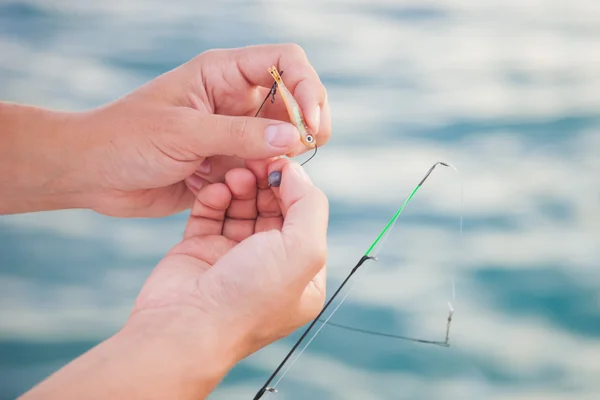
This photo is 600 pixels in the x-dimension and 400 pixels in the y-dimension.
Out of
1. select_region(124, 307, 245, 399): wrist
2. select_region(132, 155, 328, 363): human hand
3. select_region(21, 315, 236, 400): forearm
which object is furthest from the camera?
select_region(132, 155, 328, 363): human hand

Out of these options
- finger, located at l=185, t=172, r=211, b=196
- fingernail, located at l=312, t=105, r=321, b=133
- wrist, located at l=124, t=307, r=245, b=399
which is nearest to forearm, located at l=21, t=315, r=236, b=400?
wrist, located at l=124, t=307, r=245, b=399

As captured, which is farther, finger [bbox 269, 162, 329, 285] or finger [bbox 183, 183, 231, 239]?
finger [bbox 183, 183, 231, 239]

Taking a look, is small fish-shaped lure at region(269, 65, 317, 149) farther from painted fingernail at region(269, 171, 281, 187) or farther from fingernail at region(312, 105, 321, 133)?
painted fingernail at region(269, 171, 281, 187)

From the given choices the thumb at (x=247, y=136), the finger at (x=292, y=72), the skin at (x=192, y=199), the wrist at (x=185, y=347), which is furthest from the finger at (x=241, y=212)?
the wrist at (x=185, y=347)

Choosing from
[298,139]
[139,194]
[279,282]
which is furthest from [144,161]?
[279,282]

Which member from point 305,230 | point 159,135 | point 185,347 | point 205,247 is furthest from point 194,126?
point 185,347

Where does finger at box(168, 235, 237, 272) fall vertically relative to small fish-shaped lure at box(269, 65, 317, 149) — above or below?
below

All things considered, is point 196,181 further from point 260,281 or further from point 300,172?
point 260,281
